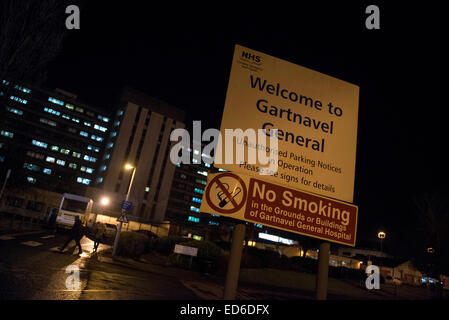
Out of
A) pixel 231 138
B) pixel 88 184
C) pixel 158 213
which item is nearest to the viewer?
pixel 231 138

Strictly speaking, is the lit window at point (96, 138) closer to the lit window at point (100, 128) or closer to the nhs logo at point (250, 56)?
the lit window at point (100, 128)

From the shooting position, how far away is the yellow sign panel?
333 centimetres

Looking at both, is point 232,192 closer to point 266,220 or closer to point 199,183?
point 266,220

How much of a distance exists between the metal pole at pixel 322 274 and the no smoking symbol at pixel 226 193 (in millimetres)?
1202

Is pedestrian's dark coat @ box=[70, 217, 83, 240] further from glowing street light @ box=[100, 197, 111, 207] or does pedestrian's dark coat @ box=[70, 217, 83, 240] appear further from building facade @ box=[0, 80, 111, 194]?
building facade @ box=[0, 80, 111, 194]

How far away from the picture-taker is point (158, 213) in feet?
259

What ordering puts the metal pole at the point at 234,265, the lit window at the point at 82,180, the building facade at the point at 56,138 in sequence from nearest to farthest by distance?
the metal pole at the point at 234,265, the building facade at the point at 56,138, the lit window at the point at 82,180

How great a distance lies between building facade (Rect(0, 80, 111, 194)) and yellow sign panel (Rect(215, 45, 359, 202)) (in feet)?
271

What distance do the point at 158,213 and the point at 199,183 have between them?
23092 mm

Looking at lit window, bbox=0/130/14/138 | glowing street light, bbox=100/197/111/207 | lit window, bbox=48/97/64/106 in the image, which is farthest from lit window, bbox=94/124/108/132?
glowing street light, bbox=100/197/111/207

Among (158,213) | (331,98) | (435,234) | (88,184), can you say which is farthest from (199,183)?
(331,98)

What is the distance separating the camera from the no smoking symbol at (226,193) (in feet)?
9.83

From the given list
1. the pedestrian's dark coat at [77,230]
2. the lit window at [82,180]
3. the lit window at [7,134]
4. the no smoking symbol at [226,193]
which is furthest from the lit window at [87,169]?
the no smoking symbol at [226,193]
